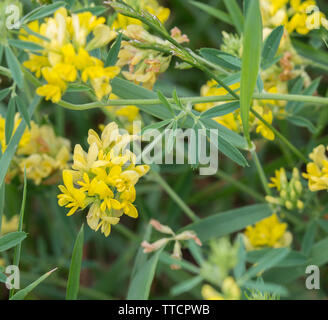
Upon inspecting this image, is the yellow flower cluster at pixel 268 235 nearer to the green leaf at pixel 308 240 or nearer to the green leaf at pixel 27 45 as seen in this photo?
the green leaf at pixel 308 240

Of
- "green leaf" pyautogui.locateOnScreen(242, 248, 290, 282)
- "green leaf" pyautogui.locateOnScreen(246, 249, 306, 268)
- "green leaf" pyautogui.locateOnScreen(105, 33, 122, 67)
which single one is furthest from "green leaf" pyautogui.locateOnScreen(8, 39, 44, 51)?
"green leaf" pyautogui.locateOnScreen(246, 249, 306, 268)

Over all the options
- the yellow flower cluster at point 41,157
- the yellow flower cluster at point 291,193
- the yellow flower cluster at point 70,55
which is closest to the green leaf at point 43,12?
the yellow flower cluster at point 70,55

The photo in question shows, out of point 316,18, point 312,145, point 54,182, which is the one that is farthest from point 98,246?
point 316,18

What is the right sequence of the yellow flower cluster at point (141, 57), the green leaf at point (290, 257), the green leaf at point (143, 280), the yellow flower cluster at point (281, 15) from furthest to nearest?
the yellow flower cluster at point (281, 15)
the green leaf at point (290, 257)
the green leaf at point (143, 280)
the yellow flower cluster at point (141, 57)

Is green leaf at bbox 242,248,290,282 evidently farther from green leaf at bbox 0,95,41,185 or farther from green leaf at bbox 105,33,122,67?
green leaf at bbox 0,95,41,185

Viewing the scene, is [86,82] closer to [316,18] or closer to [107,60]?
[107,60]

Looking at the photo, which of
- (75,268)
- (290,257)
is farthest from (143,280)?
(290,257)
